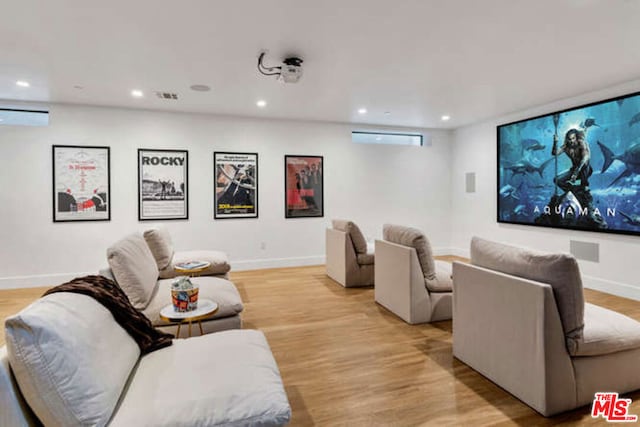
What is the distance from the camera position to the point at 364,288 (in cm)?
485

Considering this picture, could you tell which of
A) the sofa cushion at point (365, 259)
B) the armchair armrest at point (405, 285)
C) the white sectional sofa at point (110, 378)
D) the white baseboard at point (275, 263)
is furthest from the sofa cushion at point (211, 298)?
the white baseboard at point (275, 263)

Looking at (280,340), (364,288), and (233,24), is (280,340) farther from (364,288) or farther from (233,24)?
(233,24)

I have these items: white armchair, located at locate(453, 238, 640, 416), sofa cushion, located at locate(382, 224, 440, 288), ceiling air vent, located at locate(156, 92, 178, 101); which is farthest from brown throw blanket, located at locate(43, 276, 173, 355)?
ceiling air vent, located at locate(156, 92, 178, 101)

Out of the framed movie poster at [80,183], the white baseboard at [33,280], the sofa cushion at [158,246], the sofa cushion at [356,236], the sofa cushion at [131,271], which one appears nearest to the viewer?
the sofa cushion at [131,271]

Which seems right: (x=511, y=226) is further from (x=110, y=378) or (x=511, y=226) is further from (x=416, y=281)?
(x=110, y=378)

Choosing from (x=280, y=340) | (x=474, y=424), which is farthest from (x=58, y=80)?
(x=474, y=424)

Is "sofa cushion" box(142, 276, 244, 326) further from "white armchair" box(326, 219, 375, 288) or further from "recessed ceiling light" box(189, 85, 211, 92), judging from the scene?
"recessed ceiling light" box(189, 85, 211, 92)

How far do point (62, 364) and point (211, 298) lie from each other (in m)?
1.66

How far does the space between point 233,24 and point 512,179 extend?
5133mm

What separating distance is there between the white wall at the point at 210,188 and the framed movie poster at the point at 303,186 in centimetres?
12

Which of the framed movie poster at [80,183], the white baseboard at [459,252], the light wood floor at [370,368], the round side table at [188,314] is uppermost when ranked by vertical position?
the framed movie poster at [80,183]

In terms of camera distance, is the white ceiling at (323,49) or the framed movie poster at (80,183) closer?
the white ceiling at (323,49)

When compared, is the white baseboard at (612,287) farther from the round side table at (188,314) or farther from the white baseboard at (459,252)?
the round side table at (188,314)

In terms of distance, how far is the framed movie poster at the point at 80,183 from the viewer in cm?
516
